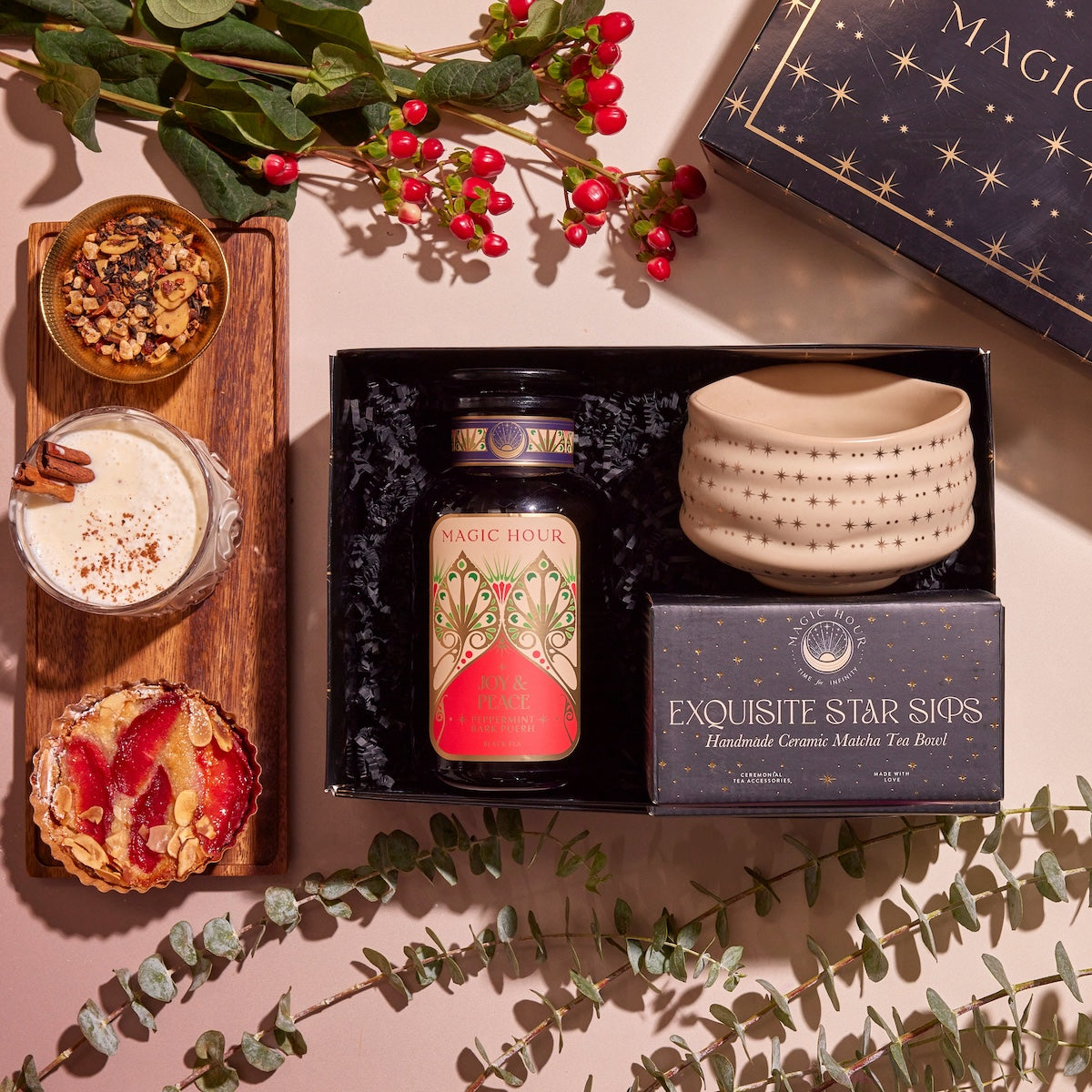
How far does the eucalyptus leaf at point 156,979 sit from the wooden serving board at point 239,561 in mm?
120

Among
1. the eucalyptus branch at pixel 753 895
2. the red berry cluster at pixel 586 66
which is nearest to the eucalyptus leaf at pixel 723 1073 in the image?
the eucalyptus branch at pixel 753 895

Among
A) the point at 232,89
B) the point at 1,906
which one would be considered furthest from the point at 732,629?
the point at 1,906

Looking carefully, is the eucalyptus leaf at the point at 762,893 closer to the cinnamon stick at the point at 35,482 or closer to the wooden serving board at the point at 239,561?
the wooden serving board at the point at 239,561

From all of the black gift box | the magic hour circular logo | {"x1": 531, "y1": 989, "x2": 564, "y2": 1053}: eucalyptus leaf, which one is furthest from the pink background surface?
the magic hour circular logo

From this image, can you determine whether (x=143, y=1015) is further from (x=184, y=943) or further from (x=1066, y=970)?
(x=1066, y=970)

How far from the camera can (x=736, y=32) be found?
95 centimetres

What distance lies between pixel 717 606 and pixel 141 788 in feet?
1.85

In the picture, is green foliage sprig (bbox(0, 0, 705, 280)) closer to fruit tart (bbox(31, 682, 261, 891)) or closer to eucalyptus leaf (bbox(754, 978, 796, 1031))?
fruit tart (bbox(31, 682, 261, 891))

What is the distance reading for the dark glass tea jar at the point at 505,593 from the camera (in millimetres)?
811

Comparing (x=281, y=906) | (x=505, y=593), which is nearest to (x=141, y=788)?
(x=281, y=906)

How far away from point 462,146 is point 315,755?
0.65 meters

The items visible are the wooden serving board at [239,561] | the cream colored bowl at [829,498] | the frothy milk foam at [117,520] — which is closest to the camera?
the cream colored bowl at [829,498]

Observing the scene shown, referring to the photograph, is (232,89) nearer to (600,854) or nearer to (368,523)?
(368,523)

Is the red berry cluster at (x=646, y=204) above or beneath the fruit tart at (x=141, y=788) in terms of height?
above
